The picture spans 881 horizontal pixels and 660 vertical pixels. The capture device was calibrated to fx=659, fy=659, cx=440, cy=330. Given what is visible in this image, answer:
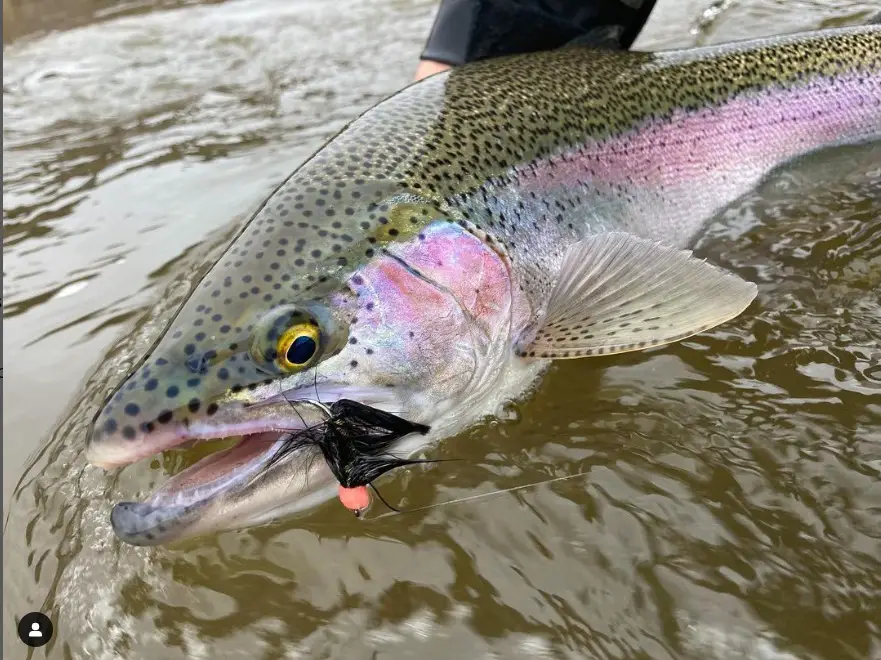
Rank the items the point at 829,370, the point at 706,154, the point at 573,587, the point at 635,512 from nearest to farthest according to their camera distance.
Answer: the point at 573,587 < the point at 635,512 < the point at 829,370 < the point at 706,154

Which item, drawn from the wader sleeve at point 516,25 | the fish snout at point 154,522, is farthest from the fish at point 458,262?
the wader sleeve at point 516,25

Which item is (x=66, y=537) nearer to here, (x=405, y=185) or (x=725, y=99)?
(x=405, y=185)

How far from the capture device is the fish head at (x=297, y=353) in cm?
161

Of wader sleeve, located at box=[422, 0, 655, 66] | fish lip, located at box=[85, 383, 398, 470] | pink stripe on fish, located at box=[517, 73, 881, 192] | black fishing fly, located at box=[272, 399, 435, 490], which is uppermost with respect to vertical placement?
wader sleeve, located at box=[422, 0, 655, 66]

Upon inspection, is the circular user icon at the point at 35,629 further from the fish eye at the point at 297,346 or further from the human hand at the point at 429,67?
the human hand at the point at 429,67

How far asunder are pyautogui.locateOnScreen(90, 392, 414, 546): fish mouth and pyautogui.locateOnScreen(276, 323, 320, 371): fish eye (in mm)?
103

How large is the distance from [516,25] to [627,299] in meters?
1.95

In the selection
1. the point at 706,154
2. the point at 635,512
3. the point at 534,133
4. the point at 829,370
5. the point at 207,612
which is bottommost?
the point at 207,612

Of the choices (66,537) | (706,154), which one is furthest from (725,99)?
(66,537)

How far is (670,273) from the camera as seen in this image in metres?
2.19

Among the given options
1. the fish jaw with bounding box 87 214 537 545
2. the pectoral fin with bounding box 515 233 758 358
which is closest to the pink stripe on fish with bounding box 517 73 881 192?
the pectoral fin with bounding box 515 233 758 358

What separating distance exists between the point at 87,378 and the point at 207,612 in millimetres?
1366

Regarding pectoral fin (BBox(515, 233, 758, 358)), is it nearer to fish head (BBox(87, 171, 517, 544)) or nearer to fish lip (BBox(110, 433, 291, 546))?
fish head (BBox(87, 171, 517, 544))

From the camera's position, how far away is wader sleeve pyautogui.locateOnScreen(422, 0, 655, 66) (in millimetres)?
3391
